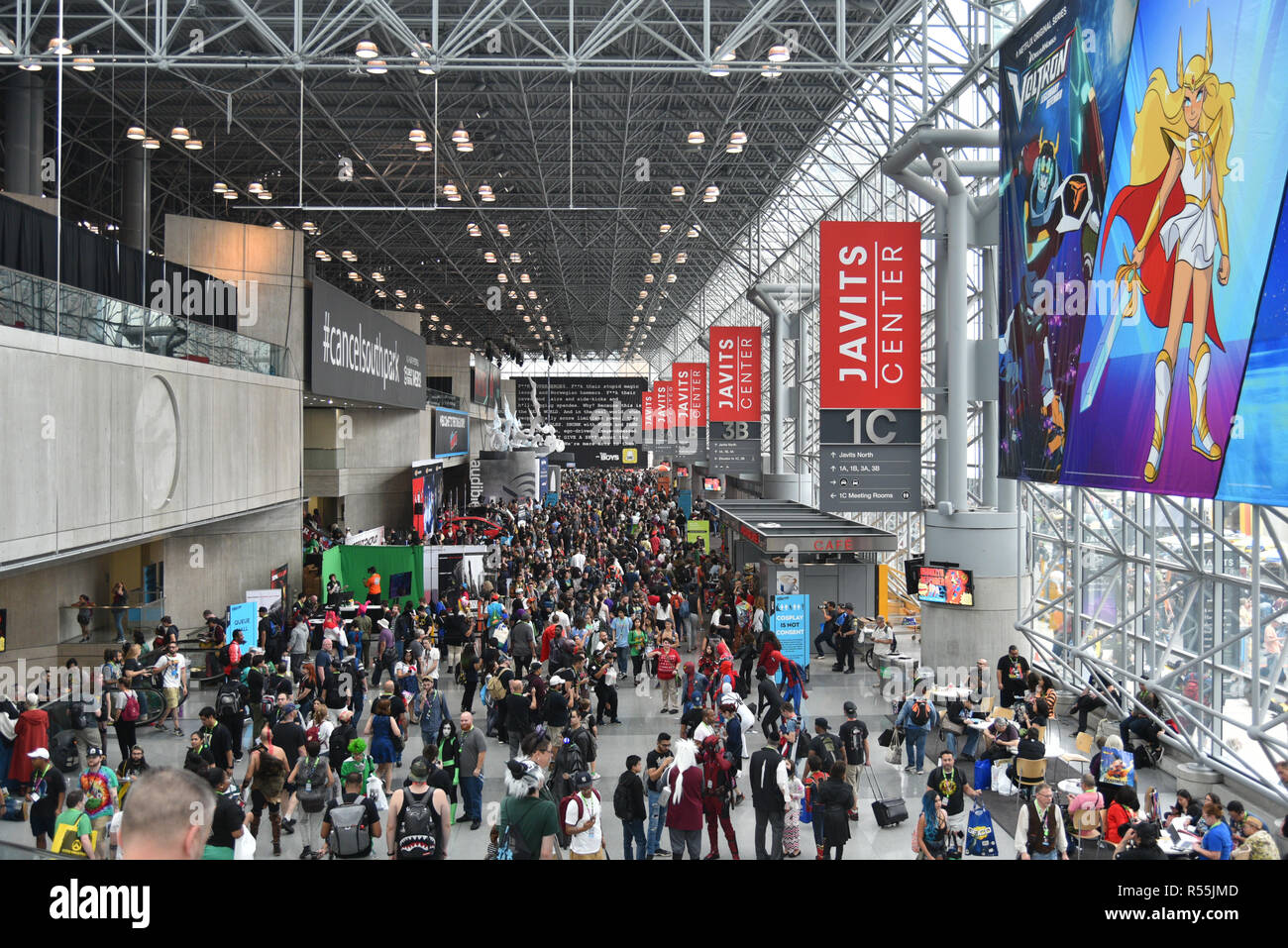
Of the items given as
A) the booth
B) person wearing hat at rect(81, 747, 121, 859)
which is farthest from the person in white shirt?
the booth

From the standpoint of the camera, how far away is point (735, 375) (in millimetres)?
31000

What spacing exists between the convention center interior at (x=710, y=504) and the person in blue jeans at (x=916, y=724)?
0.06m

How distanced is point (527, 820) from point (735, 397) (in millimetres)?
24930

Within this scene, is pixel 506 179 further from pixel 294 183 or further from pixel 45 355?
pixel 45 355

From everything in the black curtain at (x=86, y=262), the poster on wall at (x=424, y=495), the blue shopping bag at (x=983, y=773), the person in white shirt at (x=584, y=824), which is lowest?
the blue shopping bag at (x=983, y=773)

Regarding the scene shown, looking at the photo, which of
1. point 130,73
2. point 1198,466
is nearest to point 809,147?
point 130,73

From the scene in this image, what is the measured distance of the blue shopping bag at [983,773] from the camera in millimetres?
11188

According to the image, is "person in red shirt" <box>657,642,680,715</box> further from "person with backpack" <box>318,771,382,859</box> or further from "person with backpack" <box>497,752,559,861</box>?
"person with backpack" <box>497,752,559,861</box>

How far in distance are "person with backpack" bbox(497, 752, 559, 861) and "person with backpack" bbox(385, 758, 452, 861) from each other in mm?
465

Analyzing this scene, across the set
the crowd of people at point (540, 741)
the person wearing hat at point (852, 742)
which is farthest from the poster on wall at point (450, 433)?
the person wearing hat at point (852, 742)

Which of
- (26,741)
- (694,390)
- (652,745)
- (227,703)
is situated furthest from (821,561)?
(694,390)

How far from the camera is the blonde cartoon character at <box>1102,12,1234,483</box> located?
6793 mm

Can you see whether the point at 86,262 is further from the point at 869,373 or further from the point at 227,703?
the point at 869,373

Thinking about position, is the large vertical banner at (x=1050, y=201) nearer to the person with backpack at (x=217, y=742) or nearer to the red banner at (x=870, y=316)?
the red banner at (x=870, y=316)
